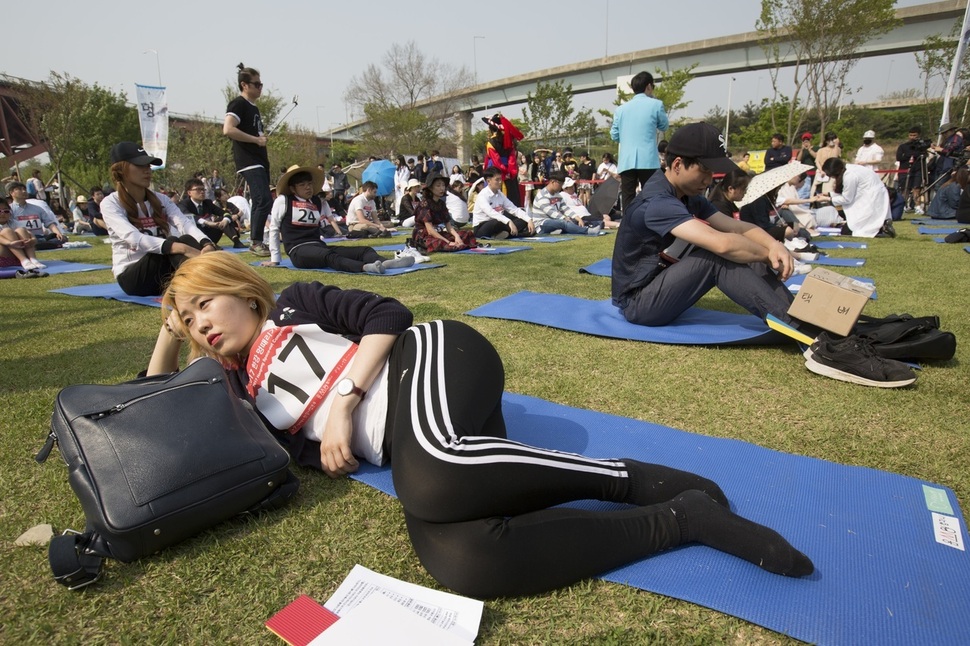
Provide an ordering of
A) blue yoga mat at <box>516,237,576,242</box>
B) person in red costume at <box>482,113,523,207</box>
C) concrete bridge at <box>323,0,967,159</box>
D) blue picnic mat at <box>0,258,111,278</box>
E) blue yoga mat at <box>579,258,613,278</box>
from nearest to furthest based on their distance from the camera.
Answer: blue yoga mat at <box>579,258,613,278</box> → blue picnic mat at <box>0,258,111,278</box> → blue yoga mat at <box>516,237,576,242</box> → person in red costume at <box>482,113,523,207</box> → concrete bridge at <box>323,0,967,159</box>

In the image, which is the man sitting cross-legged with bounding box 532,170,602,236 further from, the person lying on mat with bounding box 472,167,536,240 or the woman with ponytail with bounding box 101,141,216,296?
the woman with ponytail with bounding box 101,141,216,296

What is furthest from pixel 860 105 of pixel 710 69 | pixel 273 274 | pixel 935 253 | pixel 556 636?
pixel 556 636

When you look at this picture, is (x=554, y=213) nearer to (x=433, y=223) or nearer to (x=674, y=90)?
(x=433, y=223)

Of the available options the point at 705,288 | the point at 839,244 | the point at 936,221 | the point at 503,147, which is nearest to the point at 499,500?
the point at 705,288

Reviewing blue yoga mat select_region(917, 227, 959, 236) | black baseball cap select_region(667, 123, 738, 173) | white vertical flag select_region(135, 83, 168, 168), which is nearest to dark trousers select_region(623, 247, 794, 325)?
black baseball cap select_region(667, 123, 738, 173)

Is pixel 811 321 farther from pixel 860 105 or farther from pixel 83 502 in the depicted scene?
pixel 860 105

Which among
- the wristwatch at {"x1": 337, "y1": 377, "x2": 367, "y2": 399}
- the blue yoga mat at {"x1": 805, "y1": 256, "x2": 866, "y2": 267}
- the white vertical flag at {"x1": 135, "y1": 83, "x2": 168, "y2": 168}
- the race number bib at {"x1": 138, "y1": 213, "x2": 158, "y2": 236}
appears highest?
the white vertical flag at {"x1": 135, "y1": 83, "x2": 168, "y2": 168}

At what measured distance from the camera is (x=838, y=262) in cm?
651

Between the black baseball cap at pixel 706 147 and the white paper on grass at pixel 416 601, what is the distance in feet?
9.84

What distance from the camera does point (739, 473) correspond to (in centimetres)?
209

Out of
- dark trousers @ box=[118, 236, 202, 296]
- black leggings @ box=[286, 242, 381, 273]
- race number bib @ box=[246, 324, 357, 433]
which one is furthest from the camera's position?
black leggings @ box=[286, 242, 381, 273]

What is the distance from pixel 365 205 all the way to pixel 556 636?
38.2 feet

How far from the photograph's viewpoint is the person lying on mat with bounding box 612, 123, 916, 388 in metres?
2.99

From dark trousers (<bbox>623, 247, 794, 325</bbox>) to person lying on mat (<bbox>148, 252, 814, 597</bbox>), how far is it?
6.58ft
